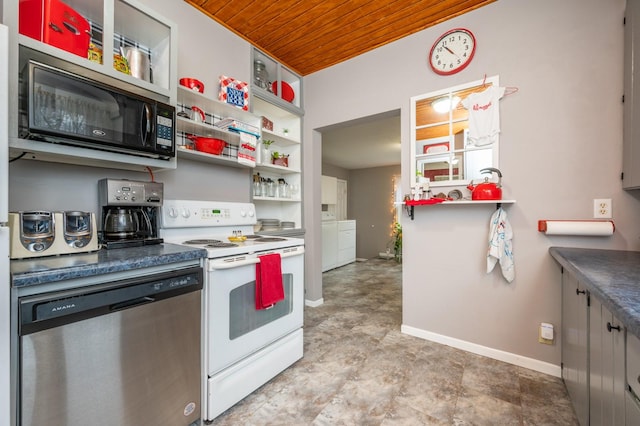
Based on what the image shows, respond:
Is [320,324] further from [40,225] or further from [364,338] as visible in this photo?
[40,225]

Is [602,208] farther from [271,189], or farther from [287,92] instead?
[287,92]

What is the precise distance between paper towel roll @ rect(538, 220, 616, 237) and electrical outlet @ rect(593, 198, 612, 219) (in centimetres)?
4

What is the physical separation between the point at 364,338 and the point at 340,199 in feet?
15.5

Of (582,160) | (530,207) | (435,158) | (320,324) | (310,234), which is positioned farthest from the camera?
(310,234)

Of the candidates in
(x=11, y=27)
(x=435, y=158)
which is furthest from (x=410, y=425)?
(x=11, y=27)

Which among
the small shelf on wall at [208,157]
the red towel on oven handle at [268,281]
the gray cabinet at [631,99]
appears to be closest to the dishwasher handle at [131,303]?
the red towel on oven handle at [268,281]

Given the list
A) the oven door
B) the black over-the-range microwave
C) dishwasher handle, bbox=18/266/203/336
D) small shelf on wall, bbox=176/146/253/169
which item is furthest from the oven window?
small shelf on wall, bbox=176/146/253/169

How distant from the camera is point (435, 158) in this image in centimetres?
225

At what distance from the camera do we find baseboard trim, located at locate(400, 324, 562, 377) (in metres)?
1.83

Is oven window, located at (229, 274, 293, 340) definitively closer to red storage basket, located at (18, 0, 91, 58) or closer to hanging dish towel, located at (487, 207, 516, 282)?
red storage basket, located at (18, 0, 91, 58)

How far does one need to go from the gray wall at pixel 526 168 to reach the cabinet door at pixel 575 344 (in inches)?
8.9

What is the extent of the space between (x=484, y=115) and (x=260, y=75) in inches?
80.0

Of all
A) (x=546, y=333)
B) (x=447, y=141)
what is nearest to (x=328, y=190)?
(x=447, y=141)

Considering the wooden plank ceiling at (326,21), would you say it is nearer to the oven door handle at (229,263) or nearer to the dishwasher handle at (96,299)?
the oven door handle at (229,263)
